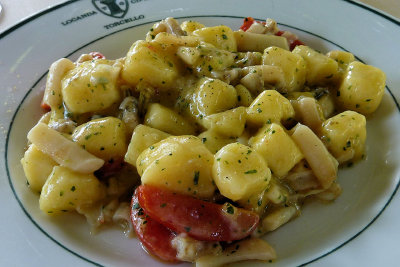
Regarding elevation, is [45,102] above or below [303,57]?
below

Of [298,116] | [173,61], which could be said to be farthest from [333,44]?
[173,61]

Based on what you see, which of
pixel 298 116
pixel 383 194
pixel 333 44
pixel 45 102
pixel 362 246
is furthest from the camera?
pixel 333 44

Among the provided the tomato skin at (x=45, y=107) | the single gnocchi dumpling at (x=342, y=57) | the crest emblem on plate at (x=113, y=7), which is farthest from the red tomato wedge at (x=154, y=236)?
the crest emblem on plate at (x=113, y=7)

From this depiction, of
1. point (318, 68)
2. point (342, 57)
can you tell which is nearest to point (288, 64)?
point (318, 68)

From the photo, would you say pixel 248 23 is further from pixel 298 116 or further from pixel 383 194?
pixel 383 194

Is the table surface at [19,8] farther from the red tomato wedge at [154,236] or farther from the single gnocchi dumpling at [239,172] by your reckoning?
the red tomato wedge at [154,236]

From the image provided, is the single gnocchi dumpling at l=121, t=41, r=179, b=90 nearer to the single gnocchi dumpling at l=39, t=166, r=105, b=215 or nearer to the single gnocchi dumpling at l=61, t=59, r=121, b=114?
the single gnocchi dumpling at l=61, t=59, r=121, b=114

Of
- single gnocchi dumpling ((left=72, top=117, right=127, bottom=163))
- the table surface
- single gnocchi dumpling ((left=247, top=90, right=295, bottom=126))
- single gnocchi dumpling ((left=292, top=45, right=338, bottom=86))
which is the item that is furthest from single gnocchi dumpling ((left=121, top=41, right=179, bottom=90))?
the table surface
